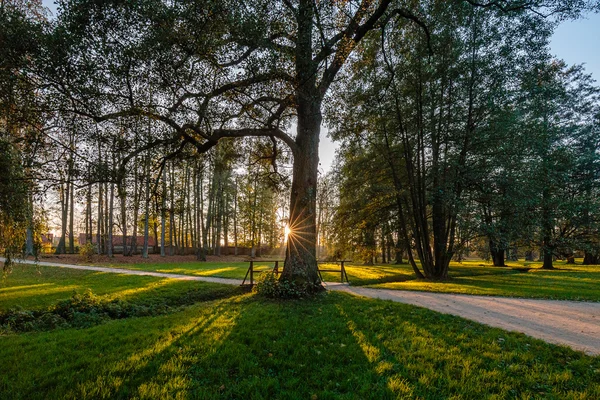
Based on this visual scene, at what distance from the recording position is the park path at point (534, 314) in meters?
4.73

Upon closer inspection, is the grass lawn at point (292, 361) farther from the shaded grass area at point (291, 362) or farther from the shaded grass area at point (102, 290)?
the shaded grass area at point (102, 290)

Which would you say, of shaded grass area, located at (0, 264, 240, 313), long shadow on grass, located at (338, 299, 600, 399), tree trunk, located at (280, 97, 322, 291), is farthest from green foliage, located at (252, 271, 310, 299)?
shaded grass area, located at (0, 264, 240, 313)

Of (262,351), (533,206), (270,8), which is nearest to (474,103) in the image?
(533,206)

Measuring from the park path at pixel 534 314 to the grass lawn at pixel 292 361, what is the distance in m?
0.69

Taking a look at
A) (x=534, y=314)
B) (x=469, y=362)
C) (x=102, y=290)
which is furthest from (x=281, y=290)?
(x=102, y=290)

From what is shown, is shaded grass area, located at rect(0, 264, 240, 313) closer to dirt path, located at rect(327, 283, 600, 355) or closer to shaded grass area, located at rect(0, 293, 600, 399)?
shaded grass area, located at rect(0, 293, 600, 399)

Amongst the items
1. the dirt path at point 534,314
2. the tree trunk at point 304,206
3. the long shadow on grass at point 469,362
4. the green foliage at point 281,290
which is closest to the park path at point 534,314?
the dirt path at point 534,314

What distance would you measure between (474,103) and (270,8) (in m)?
11.6

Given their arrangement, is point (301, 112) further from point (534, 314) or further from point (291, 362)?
point (534, 314)

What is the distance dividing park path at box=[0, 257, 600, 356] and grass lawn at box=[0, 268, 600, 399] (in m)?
0.69

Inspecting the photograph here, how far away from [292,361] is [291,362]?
1.7 inches

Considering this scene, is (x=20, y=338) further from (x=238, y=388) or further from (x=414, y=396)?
(x=414, y=396)

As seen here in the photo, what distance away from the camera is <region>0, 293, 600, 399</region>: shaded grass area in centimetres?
296

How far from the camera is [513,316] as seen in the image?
6172mm
